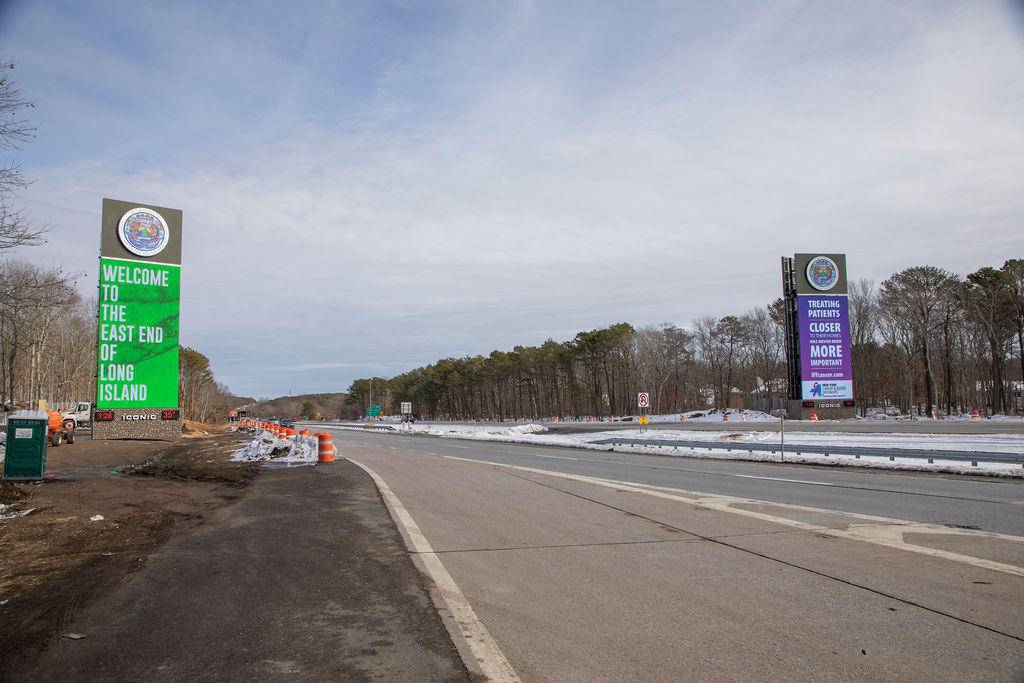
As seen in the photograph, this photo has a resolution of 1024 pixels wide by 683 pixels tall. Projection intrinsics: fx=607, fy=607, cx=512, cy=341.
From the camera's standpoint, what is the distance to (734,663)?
4.07 metres

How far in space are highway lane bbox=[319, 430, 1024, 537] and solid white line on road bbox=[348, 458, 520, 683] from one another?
6817 mm

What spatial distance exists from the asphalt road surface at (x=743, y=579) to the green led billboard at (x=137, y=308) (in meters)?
28.6

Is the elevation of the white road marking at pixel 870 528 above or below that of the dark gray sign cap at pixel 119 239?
below

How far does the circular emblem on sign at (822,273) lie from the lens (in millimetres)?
49438

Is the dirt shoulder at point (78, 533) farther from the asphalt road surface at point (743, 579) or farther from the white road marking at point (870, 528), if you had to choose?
the white road marking at point (870, 528)

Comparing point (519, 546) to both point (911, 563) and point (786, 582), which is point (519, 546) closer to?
point (786, 582)

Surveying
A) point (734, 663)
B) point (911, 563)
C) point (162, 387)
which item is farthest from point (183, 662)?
point (162, 387)

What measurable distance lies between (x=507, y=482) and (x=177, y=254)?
29.2 meters

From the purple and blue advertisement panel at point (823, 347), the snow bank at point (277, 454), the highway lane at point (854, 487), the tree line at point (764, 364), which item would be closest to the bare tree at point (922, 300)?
the tree line at point (764, 364)

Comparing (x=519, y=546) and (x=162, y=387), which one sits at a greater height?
(x=162, y=387)

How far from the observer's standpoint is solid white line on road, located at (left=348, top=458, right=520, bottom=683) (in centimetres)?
405

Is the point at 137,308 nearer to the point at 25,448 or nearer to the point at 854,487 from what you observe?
the point at 25,448

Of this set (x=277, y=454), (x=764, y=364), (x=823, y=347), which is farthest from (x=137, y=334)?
(x=764, y=364)

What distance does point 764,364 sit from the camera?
91562mm
